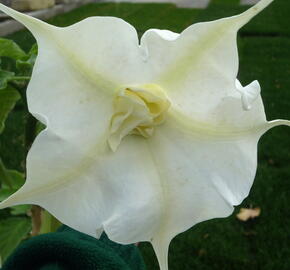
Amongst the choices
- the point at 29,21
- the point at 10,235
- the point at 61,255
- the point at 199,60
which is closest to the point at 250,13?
the point at 199,60

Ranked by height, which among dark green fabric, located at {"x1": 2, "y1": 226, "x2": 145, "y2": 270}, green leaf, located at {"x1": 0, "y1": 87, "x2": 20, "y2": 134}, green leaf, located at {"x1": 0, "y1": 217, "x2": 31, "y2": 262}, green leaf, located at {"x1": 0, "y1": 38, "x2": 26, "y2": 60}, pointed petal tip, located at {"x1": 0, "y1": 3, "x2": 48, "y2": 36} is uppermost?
pointed petal tip, located at {"x1": 0, "y1": 3, "x2": 48, "y2": 36}

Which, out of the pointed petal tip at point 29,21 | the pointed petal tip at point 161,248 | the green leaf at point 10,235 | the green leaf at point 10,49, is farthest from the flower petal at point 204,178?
the green leaf at point 10,235

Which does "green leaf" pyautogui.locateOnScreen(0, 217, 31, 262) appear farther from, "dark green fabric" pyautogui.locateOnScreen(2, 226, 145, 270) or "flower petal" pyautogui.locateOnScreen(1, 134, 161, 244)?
"flower petal" pyautogui.locateOnScreen(1, 134, 161, 244)

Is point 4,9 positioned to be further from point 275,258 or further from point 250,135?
point 275,258

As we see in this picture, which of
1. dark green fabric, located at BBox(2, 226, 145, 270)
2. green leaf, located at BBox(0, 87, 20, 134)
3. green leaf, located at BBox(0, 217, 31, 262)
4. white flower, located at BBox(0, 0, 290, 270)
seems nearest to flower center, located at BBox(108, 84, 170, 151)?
white flower, located at BBox(0, 0, 290, 270)

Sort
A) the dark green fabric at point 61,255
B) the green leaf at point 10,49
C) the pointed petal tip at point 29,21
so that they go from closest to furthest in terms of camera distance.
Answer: the pointed petal tip at point 29,21 < the dark green fabric at point 61,255 < the green leaf at point 10,49

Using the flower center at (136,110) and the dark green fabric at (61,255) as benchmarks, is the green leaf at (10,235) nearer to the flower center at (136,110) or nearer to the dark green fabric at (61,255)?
the dark green fabric at (61,255)

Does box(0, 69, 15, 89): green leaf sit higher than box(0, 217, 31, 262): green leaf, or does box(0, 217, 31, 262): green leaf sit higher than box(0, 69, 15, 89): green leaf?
box(0, 69, 15, 89): green leaf
